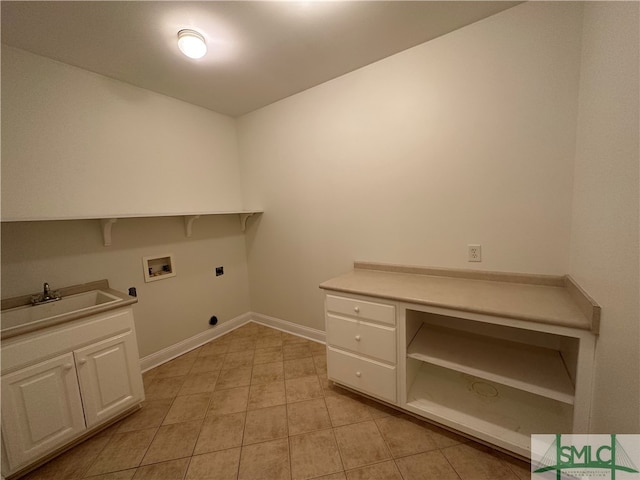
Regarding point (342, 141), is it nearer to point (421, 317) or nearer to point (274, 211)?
point (274, 211)

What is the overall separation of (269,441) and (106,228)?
6.20ft

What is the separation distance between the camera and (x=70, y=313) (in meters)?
1.40

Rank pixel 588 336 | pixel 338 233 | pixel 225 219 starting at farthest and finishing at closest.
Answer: pixel 225 219
pixel 338 233
pixel 588 336

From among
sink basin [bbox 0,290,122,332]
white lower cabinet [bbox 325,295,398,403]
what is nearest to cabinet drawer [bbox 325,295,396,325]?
white lower cabinet [bbox 325,295,398,403]

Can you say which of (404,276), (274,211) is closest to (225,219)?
(274,211)

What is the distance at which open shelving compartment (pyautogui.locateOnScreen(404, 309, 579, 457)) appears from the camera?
1.22 meters

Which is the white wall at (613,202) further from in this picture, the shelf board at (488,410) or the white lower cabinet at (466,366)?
the shelf board at (488,410)

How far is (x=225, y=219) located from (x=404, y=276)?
2043 millimetres

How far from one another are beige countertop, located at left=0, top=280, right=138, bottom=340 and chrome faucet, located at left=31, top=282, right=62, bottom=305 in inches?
1.4

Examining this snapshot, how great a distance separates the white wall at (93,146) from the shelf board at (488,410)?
2.54 m

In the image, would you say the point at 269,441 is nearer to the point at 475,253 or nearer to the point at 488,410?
the point at 488,410

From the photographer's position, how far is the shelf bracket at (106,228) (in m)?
1.85

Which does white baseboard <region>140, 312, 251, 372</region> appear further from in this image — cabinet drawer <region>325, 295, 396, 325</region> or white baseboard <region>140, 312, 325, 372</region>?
cabinet drawer <region>325, 295, 396, 325</region>

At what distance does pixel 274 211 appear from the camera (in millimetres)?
2682
